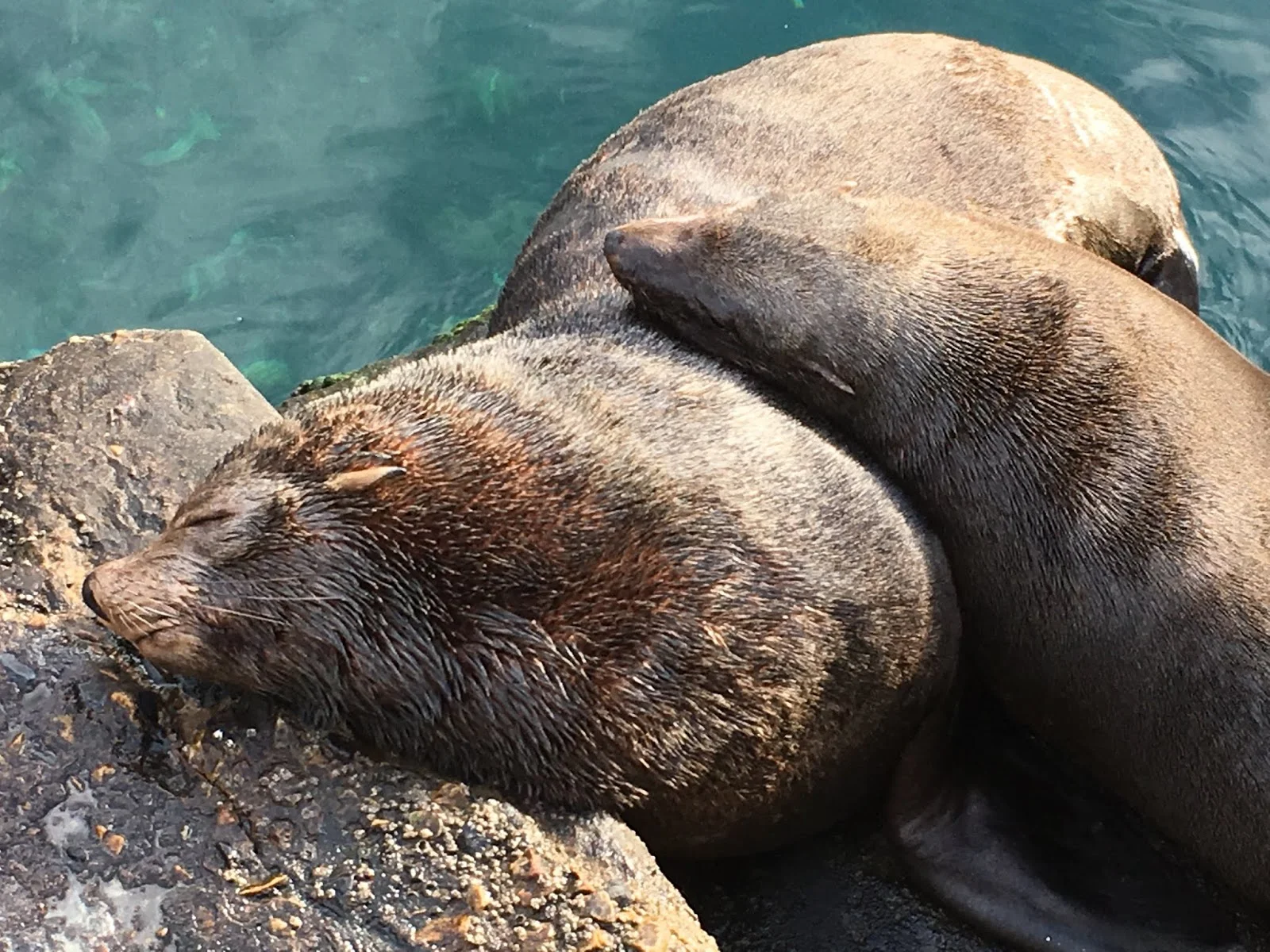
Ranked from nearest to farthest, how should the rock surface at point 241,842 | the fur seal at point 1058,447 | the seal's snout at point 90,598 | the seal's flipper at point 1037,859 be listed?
1. the rock surface at point 241,842
2. the seal's snout at point 90,598
3. the fur seal at point 1058,447
4. the seal's flipper at point 1037,859

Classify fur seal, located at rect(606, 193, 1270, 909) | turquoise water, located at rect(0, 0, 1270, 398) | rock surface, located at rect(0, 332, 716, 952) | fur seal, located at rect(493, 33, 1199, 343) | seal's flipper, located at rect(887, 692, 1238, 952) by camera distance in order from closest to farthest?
rock surface, located at rect(0, 332, 716, 952) → fur seal, located at rect(606, 193, 1270, 909) → seal's flipper, located at rect(887, 692, 1238, 952) → fur seal, located at rect(493, 33, 1199, 343) → turquoise water, located at rect(0, 0, 1270, 398)

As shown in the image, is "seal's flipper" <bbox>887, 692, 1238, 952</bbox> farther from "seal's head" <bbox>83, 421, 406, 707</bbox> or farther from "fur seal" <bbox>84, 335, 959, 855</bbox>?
"seal's head" <bbox>83, 421, 406, 707</bbox>

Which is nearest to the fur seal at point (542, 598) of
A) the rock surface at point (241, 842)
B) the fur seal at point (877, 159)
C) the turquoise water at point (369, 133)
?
the rock surface at point (241, 842)

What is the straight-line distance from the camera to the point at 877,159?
5875 millimetres

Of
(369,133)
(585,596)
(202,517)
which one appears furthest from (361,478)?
(369,133)

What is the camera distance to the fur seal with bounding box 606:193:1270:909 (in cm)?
454

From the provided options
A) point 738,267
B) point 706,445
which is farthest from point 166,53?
point 706,445

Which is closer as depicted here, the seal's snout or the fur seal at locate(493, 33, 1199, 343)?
the seal's snout

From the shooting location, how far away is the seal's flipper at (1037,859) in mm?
4691

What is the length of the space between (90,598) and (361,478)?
0.87 meters

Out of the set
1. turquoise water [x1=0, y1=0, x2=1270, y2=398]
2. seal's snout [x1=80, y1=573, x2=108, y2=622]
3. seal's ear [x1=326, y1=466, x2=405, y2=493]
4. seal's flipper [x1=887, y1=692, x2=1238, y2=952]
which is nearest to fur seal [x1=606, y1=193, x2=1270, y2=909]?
seal's flipper [x1=887, y1=692, x2=1238, y2=952]

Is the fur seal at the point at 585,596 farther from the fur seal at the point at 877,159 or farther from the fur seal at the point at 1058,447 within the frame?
the fur seal at the point at 877,159

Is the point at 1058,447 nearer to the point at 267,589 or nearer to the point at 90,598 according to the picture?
the point at 267,589

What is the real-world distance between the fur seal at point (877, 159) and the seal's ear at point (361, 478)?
1.37 meters
